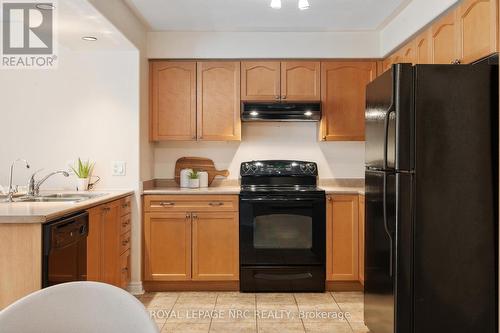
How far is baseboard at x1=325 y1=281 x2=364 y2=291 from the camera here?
3.76 meters

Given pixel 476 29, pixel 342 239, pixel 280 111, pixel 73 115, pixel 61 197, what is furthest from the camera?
pixel 280 111

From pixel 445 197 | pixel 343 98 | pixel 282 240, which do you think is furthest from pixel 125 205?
pixel 445 197

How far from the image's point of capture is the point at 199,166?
13.9 ft

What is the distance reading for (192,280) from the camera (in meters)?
3.69

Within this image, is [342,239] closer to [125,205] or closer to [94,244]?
[125,205]

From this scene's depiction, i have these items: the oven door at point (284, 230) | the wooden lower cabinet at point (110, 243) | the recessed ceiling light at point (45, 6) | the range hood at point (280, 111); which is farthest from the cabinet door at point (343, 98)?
the recessed ceiling light at point (45, 6)

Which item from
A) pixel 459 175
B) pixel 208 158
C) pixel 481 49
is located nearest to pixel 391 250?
pixel 459 175

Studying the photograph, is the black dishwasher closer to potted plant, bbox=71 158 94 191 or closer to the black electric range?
potted plant, bbox=71 158 94 191

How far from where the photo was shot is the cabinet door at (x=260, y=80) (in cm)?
394

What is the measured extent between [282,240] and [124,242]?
1.32 meters

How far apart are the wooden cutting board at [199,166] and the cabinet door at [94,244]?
1.46 m

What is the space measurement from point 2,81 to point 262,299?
2.85m

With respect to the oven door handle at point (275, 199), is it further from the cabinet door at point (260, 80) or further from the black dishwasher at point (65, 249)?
the black dishwasher at point (65, 249)

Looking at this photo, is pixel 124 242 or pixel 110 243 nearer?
pixel 110 243
